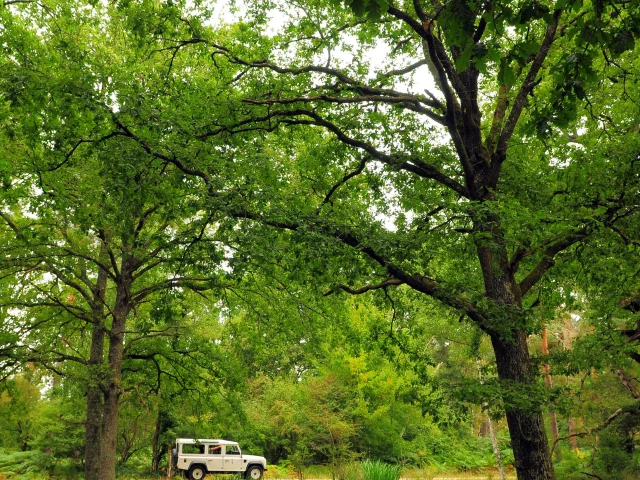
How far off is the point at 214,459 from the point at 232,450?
0.82 meters

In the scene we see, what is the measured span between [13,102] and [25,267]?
688cm

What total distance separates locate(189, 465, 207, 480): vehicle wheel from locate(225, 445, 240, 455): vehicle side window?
46.9 inches

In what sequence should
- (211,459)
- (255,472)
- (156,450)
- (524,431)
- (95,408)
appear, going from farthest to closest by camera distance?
1. (156,450)
2. (255,472)
3. (211,459)
4. (95,408)
5. (524,431)

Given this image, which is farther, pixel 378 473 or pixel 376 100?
pixel 378 473

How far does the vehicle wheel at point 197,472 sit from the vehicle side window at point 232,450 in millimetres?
1190

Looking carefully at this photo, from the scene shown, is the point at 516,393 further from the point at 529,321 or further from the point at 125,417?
the point at 125,417

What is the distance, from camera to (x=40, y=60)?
10258 mm

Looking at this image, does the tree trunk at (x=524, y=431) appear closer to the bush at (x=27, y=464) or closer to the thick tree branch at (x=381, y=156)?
the thick tree branch at (x=381, y=156)

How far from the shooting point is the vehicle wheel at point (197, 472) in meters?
24.0

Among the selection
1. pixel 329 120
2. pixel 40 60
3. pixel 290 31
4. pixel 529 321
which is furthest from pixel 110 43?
pixel 529 321

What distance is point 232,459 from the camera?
24344mm

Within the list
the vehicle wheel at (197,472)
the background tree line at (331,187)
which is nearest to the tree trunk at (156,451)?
the vehicle wheel at (197,472)

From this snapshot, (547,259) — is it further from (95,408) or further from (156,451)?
(156,451)

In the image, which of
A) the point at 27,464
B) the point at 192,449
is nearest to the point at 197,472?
the point at 192,449
